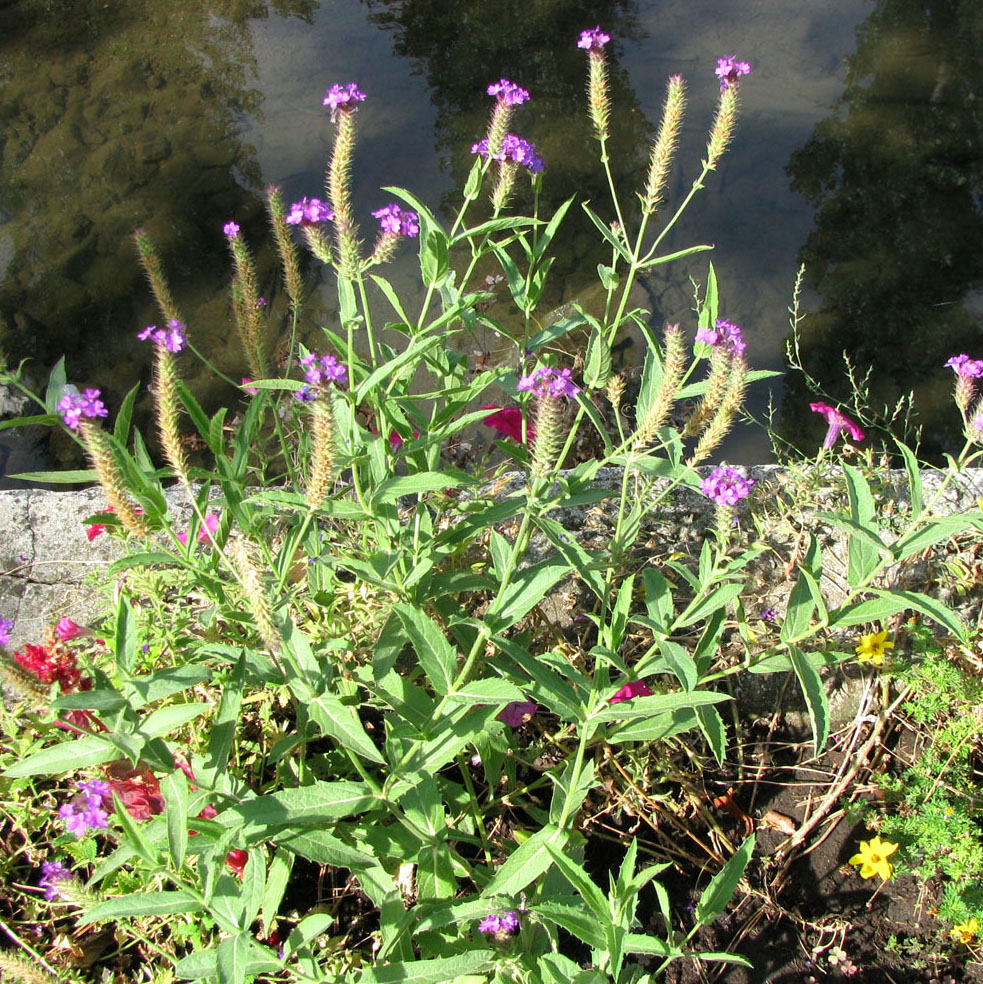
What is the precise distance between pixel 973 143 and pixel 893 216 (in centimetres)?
97

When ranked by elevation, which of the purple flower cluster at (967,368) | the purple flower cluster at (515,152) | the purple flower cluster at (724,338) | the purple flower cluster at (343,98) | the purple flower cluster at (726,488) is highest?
the purple flower cluster at (343,98)

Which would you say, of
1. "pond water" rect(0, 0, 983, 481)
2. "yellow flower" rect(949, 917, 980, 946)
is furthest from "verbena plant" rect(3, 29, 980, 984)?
"pond water" rect(0, 0, 983, 481)

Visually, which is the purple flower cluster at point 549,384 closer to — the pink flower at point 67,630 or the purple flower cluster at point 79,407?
the purple flower cluster at point 79,407

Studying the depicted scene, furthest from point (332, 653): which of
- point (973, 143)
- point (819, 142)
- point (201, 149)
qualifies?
point (973, 143)

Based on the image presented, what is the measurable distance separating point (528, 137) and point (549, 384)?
433 centimetres

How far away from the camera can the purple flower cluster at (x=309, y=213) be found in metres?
1.84

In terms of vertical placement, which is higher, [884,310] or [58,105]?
[58,105]

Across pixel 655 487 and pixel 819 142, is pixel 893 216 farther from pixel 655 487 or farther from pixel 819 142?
pixel 655 487

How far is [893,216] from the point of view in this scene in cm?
519

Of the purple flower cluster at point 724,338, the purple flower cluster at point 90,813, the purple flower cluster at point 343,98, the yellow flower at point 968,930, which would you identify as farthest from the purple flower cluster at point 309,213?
the yellow flower at point 968,930

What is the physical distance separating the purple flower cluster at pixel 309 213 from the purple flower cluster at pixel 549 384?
605 millimetres

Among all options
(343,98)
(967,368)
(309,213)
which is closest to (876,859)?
(967,368)

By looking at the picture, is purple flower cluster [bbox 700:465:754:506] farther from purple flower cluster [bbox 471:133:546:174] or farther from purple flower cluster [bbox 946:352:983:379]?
purple flower cluster [bbox 471:133:546:174]

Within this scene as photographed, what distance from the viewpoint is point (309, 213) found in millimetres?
1846
